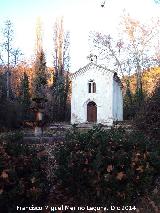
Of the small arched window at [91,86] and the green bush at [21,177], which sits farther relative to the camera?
the small arched window at [91,86]

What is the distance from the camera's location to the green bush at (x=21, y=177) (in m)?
7.03

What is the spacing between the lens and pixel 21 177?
7379 mm

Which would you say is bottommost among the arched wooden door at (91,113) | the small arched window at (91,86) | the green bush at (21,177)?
the green bush at (21,177)

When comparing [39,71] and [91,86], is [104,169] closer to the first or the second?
[91,86]

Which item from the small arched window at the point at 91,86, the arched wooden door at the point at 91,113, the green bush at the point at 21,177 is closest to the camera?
the green bush at the point at 21,177

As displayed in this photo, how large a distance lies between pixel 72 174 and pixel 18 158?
1.33 metres

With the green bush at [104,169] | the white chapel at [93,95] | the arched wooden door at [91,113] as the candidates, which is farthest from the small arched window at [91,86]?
the green bush at [104,169]

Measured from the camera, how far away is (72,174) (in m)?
8.29

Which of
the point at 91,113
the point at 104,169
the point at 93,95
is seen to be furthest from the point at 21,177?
the point at 93,95

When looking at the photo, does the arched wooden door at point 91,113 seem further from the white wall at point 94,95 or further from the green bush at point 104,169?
the green bush at point 104,169

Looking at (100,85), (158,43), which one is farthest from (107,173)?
(158,43)

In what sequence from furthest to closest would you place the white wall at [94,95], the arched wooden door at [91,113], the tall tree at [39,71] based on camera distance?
the tall tree at [39,71], the arched wooden door at [91,113], the white wall at [94,95]

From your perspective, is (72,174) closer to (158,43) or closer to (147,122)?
(147,122)

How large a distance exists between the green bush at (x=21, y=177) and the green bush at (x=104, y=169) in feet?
2.13
